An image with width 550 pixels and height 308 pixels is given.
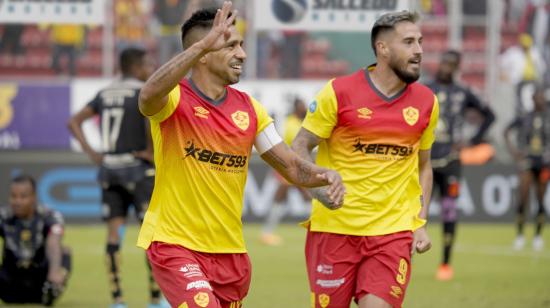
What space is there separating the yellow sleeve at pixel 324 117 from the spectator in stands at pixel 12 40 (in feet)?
47.6

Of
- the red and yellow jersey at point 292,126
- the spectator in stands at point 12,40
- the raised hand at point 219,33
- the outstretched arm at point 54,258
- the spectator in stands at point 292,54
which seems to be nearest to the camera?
the raised hand at point 219,33

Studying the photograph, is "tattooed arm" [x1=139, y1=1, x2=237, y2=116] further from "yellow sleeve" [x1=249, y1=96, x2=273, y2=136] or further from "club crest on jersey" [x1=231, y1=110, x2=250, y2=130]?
"yellow sleeve" [x1=249, y1=96, x2=273, y2=136]

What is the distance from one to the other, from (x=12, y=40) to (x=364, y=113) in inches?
592

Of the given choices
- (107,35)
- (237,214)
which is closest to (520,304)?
(237,214)

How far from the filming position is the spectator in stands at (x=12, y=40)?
872 inches

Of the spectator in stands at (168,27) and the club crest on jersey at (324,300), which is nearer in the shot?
the club crest on jersey at (324,300)

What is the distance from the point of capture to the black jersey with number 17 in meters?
11.9

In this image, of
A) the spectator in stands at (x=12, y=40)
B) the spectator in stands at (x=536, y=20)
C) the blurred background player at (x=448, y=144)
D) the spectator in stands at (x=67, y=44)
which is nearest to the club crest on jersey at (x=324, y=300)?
the blurred background player at (x=448, y=144)

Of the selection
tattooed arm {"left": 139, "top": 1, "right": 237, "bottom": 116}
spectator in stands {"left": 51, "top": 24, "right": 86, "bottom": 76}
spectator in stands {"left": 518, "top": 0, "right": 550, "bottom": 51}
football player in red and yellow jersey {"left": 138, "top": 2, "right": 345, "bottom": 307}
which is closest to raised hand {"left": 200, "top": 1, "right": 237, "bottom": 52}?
tattooed arm {"left": 139, "top": 1, "right": 237, "bottom": 116}

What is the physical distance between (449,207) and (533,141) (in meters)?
5.22

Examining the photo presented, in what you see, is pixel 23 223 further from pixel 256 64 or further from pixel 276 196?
pixel 256 64

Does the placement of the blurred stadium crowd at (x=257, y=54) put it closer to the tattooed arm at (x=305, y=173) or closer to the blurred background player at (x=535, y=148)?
the blurred background player at (x=535, y=148)

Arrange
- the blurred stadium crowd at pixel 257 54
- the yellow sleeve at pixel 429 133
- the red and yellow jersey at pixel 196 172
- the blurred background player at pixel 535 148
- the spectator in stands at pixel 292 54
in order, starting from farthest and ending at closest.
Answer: the spectator in stands at pixel 292 54, the blurred stadium crowd at pixel 257 54, the blurred background player at pixel 535 148, the yellow sleeve at pixel 429 133, the red and yellow jersey at pixel 196 172

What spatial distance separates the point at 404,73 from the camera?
8.33 m
